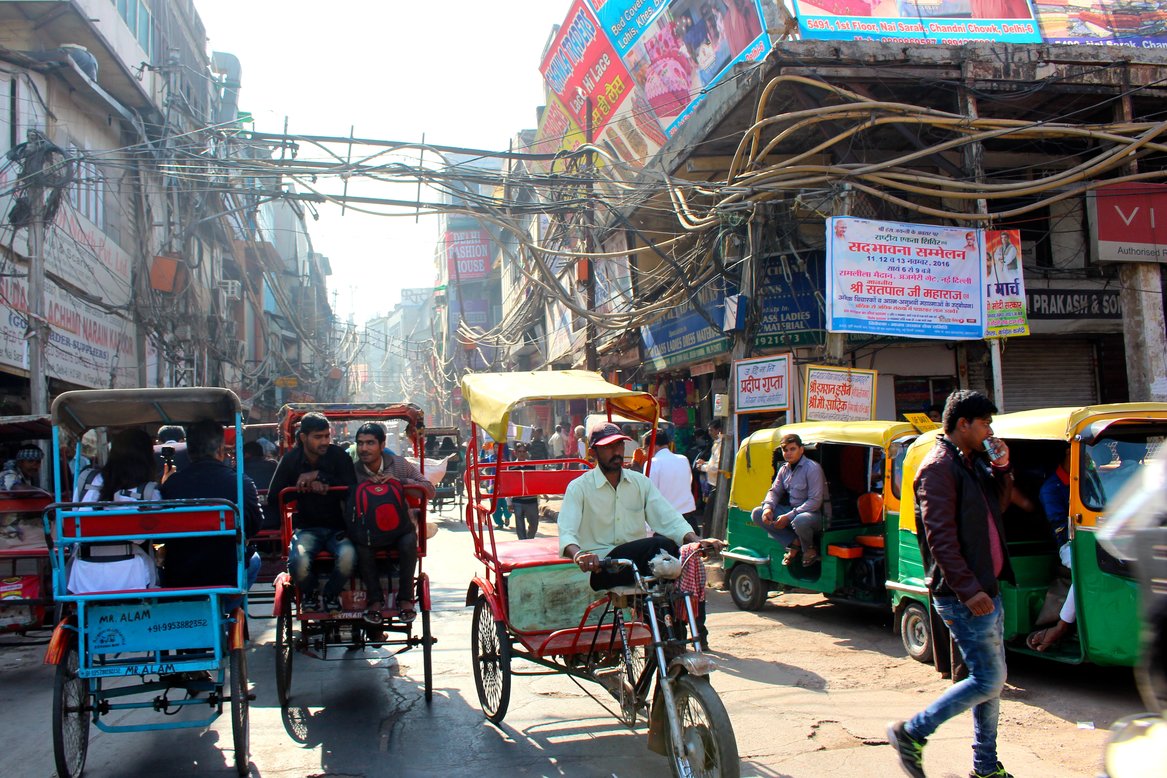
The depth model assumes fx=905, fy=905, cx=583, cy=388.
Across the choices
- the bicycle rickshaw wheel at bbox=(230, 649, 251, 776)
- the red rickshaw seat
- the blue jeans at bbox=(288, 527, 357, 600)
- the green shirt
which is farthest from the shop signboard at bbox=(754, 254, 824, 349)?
the bicycle rickshaw wheel at bbox=(230, 649, 251, 776)

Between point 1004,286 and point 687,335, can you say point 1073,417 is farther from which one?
point 687,335

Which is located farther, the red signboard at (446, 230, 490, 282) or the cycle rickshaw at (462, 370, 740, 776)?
the red signboard at (446, 230, 490, 282)

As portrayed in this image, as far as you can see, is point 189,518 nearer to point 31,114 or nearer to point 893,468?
point 893,468

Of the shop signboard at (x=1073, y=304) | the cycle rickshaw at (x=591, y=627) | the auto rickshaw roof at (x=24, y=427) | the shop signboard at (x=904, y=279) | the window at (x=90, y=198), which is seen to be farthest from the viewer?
the window at (x=90, y=198)

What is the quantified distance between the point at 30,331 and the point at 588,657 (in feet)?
33.3

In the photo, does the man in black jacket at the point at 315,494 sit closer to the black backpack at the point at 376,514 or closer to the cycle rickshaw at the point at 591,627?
the black backpack at the point at 376,514

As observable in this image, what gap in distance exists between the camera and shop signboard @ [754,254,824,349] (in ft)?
48.2

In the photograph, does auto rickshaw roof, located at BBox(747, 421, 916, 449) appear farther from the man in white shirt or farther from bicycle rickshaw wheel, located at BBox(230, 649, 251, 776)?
bicycle rickshaw wheel, located at BBox(230, 649, 251, 776)

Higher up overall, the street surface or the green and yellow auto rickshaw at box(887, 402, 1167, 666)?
the green and yellow auto rickshaw at box(887, 402, 1167, 666)

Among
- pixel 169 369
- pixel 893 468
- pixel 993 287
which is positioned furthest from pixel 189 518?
pixel 169 369

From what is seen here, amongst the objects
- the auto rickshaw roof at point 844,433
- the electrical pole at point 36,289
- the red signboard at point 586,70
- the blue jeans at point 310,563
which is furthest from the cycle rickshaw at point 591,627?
the red signboard at point 586,70

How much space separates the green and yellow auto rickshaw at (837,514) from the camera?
815 cm

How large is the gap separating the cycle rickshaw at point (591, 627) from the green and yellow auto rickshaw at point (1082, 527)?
2526 mm

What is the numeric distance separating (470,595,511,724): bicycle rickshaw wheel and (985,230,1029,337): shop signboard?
8.36 meters
